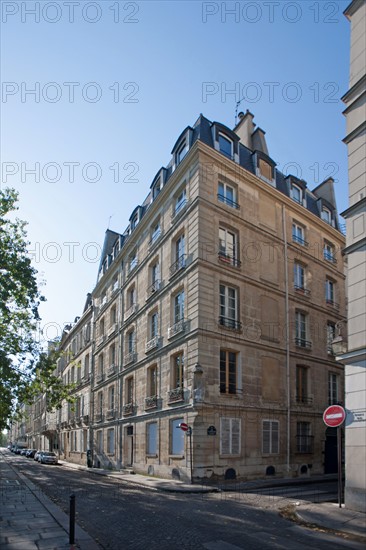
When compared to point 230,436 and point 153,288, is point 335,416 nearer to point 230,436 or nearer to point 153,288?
point 230,436

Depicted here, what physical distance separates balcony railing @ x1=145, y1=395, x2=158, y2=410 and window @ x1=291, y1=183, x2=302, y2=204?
1359 cm

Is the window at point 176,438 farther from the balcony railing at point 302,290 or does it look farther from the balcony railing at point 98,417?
the balcony railing at point 98,417

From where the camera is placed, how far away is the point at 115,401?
107 ft

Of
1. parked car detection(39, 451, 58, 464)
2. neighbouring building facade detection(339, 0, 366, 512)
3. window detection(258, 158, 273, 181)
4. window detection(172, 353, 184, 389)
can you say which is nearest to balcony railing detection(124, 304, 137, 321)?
window detection(172, 353, 184, 389)

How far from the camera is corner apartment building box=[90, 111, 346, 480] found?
2106cm

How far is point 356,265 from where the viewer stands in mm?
12523

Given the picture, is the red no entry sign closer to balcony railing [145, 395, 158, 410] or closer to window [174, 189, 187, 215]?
balcony railing [145, 395, 158, 410]

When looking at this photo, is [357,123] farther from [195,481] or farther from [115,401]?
[115,401]

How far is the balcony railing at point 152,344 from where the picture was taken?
25217 millimetres

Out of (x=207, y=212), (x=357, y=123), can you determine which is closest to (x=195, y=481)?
(x=207, y=212)

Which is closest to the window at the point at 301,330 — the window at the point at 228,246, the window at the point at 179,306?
the window at the point at 228,246

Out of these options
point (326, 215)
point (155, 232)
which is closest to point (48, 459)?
point (155, 232)

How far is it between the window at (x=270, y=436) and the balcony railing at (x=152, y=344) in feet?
21.9

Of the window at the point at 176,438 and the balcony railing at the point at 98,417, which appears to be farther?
the balcony railing at the point at 98,417
